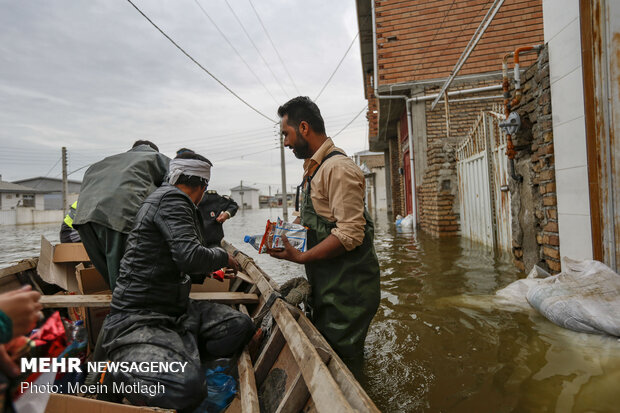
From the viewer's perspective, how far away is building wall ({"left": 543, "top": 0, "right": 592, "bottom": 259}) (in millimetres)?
3090

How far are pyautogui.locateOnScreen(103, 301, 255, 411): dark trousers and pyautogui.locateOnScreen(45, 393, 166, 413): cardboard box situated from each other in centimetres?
23

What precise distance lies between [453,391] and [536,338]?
1.02 m

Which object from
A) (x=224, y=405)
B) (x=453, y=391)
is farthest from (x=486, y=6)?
(x=224, y=405)

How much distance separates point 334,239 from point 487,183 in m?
5.38

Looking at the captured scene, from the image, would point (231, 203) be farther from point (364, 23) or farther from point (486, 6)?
point (364, 23)

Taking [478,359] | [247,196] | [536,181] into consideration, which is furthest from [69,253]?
[247,196]

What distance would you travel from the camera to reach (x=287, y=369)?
1.92 meters

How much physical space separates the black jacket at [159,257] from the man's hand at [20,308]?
1.06m

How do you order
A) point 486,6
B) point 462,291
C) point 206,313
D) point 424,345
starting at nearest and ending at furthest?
1. point 206,313
2. point 424,345
3. point 462,291
4. point 486,6

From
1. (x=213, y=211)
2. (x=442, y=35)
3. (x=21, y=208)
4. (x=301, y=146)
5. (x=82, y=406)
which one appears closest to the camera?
(x=82, y=406)

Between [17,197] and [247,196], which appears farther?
[247,196]

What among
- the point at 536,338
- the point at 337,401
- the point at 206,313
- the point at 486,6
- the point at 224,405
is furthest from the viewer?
the point at 486,6

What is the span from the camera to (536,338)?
2.68 m

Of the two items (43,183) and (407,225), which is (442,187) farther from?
(43,183)
